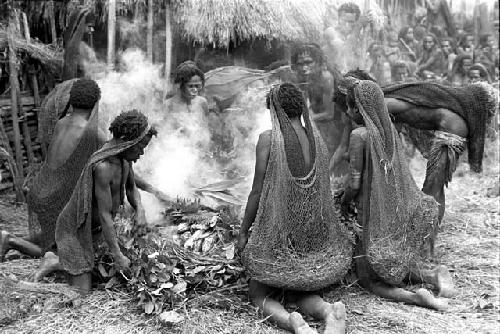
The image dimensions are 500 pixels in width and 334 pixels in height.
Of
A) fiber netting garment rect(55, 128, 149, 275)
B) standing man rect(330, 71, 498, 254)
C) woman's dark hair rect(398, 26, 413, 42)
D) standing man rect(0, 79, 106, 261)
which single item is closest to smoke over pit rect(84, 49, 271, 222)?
standing man rect(0, 79, 106, 261)

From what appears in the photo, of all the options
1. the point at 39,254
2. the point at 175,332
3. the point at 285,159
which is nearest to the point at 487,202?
the point at 285,159

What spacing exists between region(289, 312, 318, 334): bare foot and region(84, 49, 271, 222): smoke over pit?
2037 millimetres

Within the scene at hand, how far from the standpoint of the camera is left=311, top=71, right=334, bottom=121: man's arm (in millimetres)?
6508

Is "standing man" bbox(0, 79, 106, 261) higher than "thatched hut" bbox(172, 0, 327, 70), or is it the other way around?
"thatched hut" bbox(172, 0, 327, 70)

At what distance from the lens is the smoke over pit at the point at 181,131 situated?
5859mm

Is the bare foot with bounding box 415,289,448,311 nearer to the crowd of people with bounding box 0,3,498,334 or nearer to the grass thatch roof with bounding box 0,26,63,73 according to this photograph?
the crowd of people with bounding box 0,3,498,334

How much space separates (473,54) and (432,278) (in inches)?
390

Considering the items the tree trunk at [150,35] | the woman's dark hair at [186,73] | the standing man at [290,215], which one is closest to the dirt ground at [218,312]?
the standing man at [290,215]

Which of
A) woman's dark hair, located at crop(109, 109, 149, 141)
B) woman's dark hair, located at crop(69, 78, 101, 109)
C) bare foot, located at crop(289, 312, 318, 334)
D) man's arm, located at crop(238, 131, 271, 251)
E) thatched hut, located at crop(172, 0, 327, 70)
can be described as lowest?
bare foot, located at crop(289, 312, 318, 334)

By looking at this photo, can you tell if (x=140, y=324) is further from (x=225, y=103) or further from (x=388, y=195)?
(x=225, y=103)

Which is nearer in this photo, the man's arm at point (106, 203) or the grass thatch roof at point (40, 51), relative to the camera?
the man's arm at point (106, 203)

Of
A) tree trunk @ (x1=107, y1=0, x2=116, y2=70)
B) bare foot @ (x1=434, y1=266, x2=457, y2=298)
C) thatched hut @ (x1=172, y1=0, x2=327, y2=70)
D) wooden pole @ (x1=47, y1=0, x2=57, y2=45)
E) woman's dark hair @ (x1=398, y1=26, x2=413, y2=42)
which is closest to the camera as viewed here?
bare foot @ (x1=434, y1=266, x2=457, y2=298)

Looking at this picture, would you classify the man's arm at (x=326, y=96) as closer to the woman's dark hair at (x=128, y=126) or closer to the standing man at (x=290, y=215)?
the standing man at (x=290, y=215)

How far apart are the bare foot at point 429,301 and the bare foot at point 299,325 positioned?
98 cm
